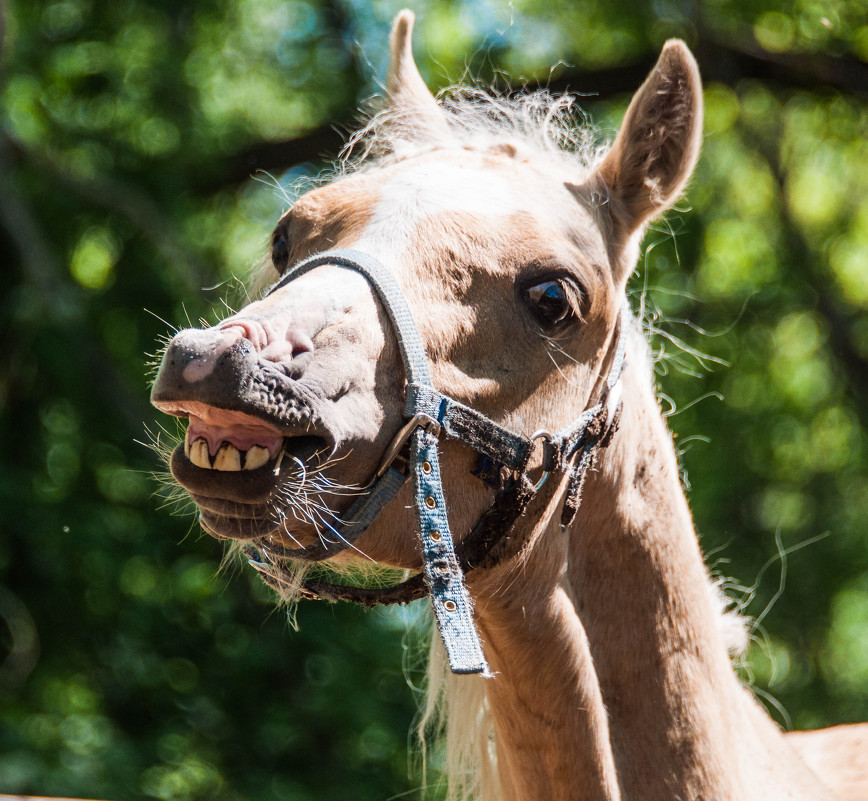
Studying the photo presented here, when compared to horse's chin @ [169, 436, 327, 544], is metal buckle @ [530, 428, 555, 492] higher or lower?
higher

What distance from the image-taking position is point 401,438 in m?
1.72

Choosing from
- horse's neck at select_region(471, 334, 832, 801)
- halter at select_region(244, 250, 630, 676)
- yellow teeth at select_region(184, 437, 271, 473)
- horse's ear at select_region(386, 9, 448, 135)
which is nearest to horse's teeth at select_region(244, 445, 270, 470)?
yellow teeth at select_region(184, 437, 271, 473)

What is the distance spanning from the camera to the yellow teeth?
5.06 feet

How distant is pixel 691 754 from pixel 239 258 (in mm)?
6393

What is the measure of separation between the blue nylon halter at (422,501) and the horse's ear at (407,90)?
36.5 inches

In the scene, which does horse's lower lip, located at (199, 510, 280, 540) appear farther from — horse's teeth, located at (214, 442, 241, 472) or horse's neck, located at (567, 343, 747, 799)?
horse's neck, located at (567, 343, 747, 799)

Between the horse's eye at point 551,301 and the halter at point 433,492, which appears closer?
the halter at point 433,492

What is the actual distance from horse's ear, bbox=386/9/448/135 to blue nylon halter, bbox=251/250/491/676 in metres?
0.93

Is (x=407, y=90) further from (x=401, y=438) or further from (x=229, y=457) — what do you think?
(x=229, y=457)

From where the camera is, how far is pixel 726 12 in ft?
24.5

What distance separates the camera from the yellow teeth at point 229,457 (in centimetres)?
154

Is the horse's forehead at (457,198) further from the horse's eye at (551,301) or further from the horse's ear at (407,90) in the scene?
the horse's ear at (407,90)

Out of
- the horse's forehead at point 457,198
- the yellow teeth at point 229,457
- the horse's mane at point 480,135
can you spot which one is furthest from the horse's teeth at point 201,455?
the horse's mane at point 480,135

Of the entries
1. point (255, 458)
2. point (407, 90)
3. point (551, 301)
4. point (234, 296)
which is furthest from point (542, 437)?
point (234, 296)
